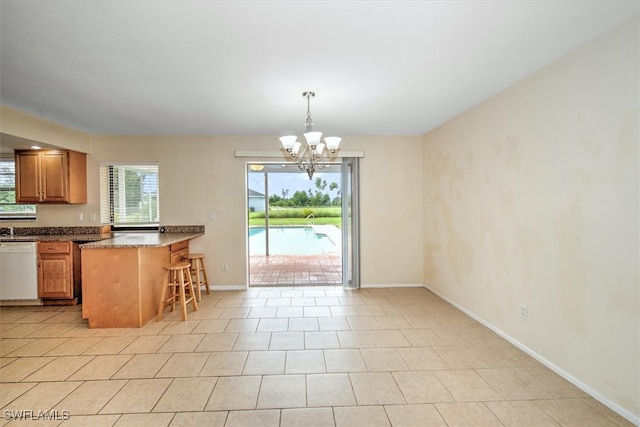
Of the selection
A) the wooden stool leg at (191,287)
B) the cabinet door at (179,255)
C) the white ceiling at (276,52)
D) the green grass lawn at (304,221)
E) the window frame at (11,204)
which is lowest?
the wooden stool leg at (191,287)

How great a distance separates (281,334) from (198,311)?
4.28 ft

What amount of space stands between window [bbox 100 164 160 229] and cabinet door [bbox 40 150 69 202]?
522 mm

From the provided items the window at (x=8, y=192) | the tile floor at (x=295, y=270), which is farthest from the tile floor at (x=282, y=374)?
the window at (x=8, y=192)

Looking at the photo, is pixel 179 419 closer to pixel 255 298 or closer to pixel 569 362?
pixel 255 298

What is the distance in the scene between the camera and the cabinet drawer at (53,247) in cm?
394

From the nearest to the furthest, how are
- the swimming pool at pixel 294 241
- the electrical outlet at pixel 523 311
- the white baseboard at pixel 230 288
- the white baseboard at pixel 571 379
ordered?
the white baseboard at pixel 571 379
the electrical outlet at pixel 523 311
the white baseboard at pixel 230 288
the swimming pool at pixel 294 241

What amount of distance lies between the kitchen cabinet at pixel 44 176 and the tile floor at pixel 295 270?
10.1ft

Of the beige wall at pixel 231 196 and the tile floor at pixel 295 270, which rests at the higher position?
the beige wall at pixel 231 196

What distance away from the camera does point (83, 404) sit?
2000 millimetres

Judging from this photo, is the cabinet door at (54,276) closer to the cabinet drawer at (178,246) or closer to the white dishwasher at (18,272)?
the white dishwasher at (18,272)

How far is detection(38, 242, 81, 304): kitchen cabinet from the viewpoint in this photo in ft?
13.0

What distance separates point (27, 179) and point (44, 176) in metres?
0.22

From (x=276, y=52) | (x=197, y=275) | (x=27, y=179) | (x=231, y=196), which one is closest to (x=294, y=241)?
(x=231, y=196)

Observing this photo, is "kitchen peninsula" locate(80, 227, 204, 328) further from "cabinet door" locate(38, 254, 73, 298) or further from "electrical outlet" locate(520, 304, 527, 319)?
"electrical outlet" locate(520, 304, 527, 319)
